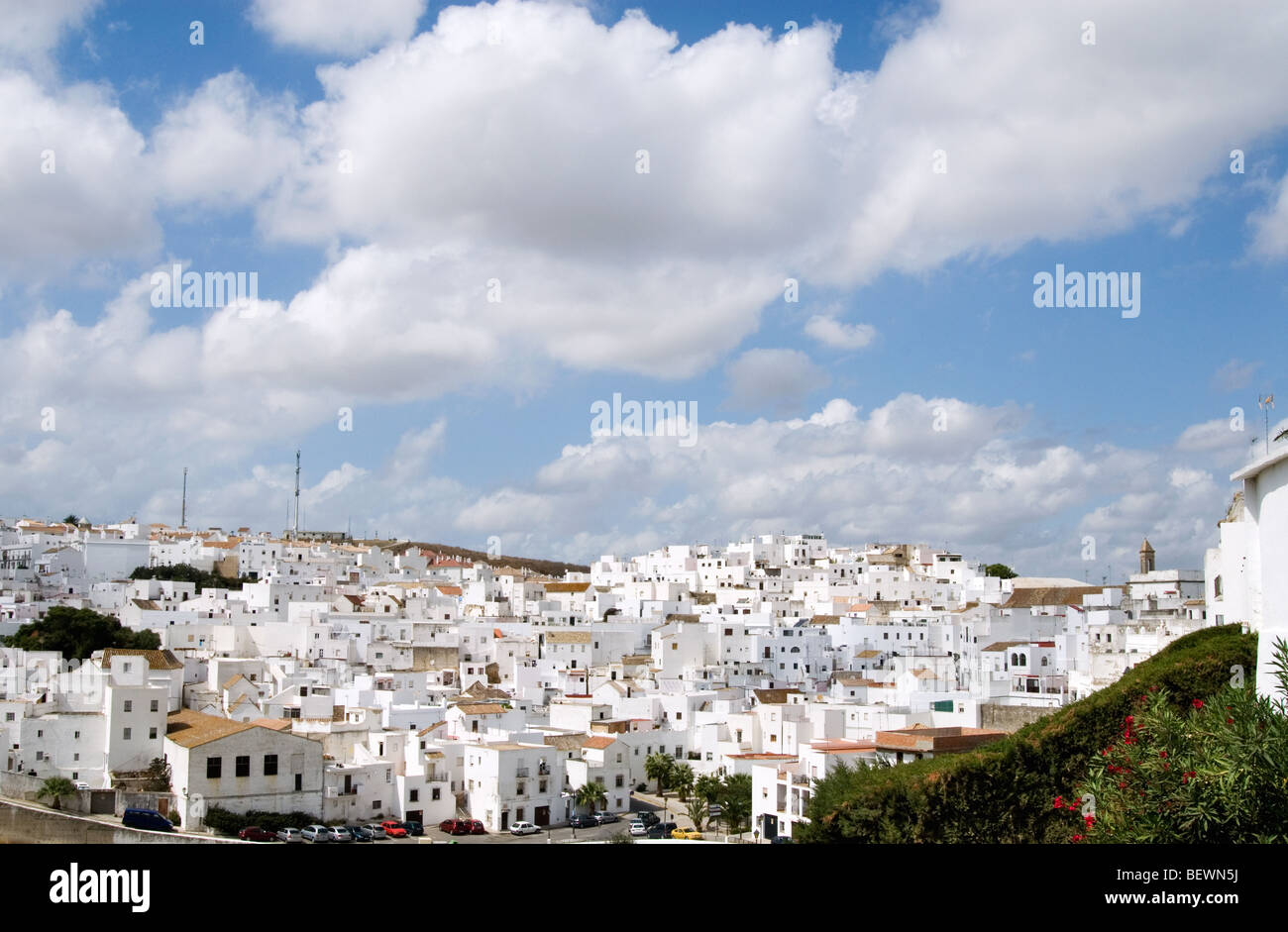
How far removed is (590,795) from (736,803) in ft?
14.6

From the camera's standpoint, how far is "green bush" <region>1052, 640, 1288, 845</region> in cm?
747

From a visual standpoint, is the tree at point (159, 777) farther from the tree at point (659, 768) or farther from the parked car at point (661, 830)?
the tree at point (659, 768)

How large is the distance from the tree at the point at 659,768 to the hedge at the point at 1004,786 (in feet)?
48.3

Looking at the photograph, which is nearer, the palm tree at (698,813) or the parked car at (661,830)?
the parked car at (661,830)

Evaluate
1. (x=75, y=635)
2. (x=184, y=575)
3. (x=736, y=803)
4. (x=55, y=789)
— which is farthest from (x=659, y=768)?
(x=184, y=575)

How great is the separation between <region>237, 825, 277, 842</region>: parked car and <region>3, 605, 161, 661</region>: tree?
17.7m

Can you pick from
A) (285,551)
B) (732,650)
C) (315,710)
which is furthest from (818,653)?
(285,551)

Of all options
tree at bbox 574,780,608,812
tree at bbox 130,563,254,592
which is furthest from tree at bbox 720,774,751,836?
tree at bbox 130,563,254,592

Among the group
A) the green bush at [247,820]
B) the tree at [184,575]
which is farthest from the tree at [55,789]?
the tree at [184,575]

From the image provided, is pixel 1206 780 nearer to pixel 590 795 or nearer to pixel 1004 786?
pixel 1004 786

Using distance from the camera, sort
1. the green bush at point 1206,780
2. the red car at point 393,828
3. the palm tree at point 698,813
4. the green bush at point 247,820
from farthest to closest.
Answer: the palm tree at point 698,813 → the red car at point 393,828 → the green bush at point 247,820 → the green bush at point 1206,780

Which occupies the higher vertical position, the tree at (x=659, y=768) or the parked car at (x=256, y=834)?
the tree at (x=659, y=768)

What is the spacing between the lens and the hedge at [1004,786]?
54.0ft
